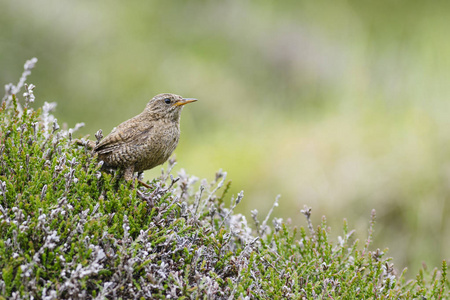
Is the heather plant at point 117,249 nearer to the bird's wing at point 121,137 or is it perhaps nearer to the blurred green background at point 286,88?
the bird's wing at point 121,137

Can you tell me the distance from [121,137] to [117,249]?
1.02 meters

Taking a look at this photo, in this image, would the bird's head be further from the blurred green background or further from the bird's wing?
the blurred green background

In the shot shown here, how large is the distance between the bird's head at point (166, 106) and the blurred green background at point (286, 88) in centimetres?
258

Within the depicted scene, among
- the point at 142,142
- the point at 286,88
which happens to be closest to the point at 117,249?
the point at 142,142

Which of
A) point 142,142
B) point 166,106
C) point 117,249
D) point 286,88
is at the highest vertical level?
point 286,88

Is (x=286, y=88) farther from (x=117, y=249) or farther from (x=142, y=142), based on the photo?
(x=117, y=249)

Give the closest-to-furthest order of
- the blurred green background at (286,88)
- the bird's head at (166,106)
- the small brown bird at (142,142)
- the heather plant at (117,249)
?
the heather plant at (117,249)
the small brown bird at (142,142)
the bird's head at (166,106)
the blurred green background at (286,88)

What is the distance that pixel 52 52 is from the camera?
930cm

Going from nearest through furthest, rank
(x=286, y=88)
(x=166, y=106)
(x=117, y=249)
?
(x=117, y=249) < (x=166, y=106) < (x=286, y=88)

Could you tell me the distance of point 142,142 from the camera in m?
3.20

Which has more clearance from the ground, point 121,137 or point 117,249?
point 121,137

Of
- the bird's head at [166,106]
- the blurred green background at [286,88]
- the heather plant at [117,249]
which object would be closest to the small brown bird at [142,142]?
the bird's head at [166,106]

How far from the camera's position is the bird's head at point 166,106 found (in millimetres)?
3502

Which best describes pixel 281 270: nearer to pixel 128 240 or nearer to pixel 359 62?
pixel 128 240
